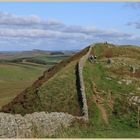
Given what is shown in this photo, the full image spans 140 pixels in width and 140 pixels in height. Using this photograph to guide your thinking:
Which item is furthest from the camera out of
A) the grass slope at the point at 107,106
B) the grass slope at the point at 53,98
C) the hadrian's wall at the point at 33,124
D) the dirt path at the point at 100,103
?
the grass slope at the point at 53,98

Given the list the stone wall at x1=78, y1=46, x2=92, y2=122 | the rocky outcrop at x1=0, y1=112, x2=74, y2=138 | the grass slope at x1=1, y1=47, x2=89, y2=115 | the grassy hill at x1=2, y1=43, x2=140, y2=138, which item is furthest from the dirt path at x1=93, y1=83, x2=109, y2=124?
the rocky outcrop at x1=0, y1=112, x2=74, y2=138

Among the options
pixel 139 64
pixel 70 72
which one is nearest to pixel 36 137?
pixel 70 72

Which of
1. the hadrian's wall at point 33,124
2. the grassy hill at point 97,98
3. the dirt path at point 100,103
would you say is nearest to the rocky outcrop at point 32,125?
the hadrian's wall at point 33,124

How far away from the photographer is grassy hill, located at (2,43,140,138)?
36.8 meters

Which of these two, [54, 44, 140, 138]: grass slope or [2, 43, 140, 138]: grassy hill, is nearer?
[54, 44, 140, 138]: grass slope

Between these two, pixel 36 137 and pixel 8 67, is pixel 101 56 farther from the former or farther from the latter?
pixel 8 67

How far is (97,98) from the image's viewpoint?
4259cm

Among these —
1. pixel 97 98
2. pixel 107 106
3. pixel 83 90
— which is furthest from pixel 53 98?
pixel 107 106

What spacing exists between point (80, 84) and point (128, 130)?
29.7ft

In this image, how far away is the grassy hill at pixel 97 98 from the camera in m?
36.8

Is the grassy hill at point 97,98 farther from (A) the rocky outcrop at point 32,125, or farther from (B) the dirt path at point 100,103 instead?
(A) the rocky outcrop at point 32,125

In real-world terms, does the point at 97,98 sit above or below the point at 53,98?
above

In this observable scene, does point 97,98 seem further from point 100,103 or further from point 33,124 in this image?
point 33,124

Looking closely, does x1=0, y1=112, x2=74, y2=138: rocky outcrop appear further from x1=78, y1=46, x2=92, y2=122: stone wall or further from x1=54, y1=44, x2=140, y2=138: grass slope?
x1=78, y1=46, x2=92, y2=122: stone wall
